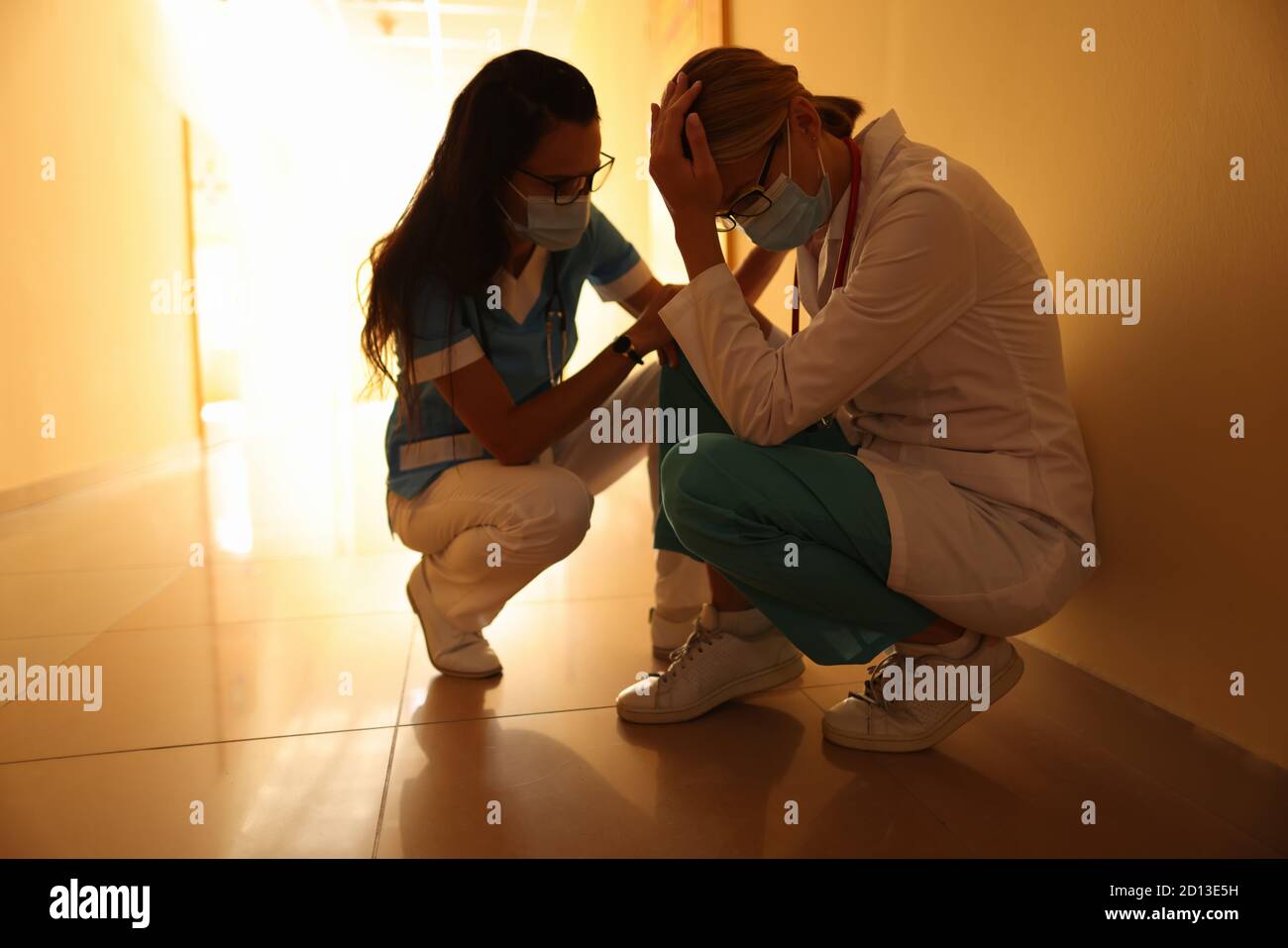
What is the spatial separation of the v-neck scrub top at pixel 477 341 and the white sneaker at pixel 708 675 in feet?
1.68

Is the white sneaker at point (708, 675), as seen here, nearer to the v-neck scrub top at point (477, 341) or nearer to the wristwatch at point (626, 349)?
the wristwatch at point (626, 349)

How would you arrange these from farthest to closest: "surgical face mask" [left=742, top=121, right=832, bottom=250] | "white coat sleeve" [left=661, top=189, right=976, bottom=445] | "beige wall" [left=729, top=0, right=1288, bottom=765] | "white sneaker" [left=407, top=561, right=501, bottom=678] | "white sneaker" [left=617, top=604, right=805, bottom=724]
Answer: "white sneaker" [left=407, top=561, right=501, bottom=678]
"white sneaker" [left=617, top=604, right=805, bottom=724]
"surgical face mask" [left=742, top=121, right=832, bottom=250]
"white coat sleeve" [left=661, top=189, right=976, bottom=445]
"beige wall" [left=729, top=0, right=1288, bottom=765]

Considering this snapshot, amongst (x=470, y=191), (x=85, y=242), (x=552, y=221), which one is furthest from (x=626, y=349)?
(x=85, y=242)

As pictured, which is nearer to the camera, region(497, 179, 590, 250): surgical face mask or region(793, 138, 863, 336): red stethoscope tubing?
region(793, 138, 863, 336): red stethoscope tubing

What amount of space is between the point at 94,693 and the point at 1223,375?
1718mm

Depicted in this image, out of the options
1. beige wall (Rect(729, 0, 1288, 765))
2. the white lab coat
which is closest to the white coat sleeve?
the white lab coat

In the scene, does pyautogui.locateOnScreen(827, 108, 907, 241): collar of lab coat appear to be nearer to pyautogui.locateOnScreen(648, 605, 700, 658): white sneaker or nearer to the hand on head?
the hand on head

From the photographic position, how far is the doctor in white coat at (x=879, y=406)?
1.09 meters

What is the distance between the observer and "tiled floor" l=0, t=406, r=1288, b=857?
103 cm

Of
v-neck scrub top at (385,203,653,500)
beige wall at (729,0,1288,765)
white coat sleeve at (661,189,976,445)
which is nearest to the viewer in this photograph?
beige wall at (729,0,1288,765)

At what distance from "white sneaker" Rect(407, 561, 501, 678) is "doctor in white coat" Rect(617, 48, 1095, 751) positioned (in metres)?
0.54

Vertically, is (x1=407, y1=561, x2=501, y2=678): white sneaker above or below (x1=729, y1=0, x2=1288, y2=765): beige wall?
below

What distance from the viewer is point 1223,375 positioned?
1.00 metres

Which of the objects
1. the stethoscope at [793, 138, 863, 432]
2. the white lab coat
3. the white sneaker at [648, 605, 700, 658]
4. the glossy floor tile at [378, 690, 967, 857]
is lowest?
the glossy floor tile at [378, 690, 967, 857]
